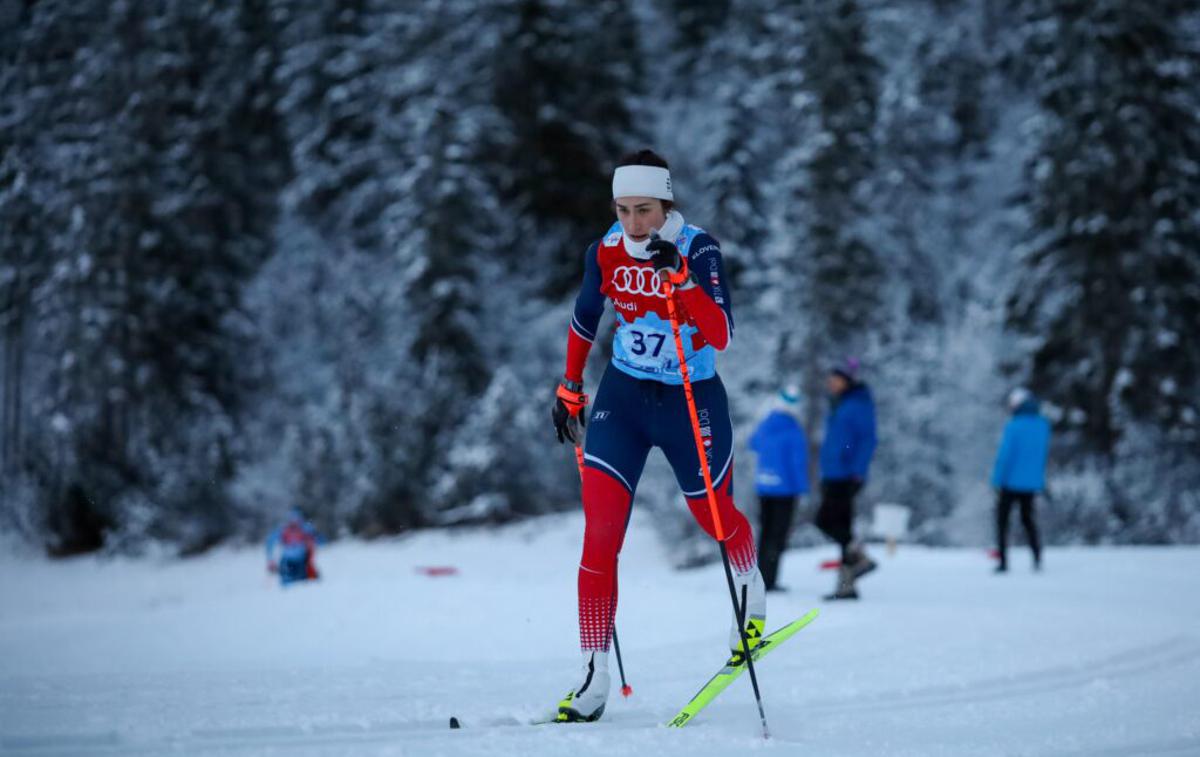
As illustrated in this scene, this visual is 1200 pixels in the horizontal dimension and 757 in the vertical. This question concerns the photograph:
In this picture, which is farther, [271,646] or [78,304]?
[78,304]

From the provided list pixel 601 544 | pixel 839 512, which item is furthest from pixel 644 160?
pixel 839 512

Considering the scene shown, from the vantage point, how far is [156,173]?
24922 mm

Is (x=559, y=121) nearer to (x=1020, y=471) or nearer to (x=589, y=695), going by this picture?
(x=1020, y=471)

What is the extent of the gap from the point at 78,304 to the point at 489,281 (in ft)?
30.7

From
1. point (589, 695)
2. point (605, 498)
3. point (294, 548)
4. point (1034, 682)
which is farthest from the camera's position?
point (294, 548)

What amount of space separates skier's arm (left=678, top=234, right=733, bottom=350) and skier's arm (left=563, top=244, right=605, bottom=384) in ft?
1.57

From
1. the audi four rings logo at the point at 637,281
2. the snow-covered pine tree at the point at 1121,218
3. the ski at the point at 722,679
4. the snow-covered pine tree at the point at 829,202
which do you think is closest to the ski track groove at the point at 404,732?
the ski at the point at 722,679

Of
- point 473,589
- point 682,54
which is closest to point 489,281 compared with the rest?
point 682,54

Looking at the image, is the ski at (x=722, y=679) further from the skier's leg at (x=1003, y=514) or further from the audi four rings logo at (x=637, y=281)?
the skier's leg at (x=1003, y=514)

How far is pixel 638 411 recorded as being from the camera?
15.5 feet

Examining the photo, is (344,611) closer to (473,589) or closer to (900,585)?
(473,589)

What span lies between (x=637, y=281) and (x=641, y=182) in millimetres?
438

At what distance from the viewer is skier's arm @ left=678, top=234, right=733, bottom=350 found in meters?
4.35

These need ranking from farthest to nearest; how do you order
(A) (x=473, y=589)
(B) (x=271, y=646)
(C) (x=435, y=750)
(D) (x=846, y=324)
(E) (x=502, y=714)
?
(D) (x=846, y=324) < (A) (x=473, y=589) < (B) (x=271, y=646) < (E) (x=502, y=714) < (C) (x=435, y=750)
